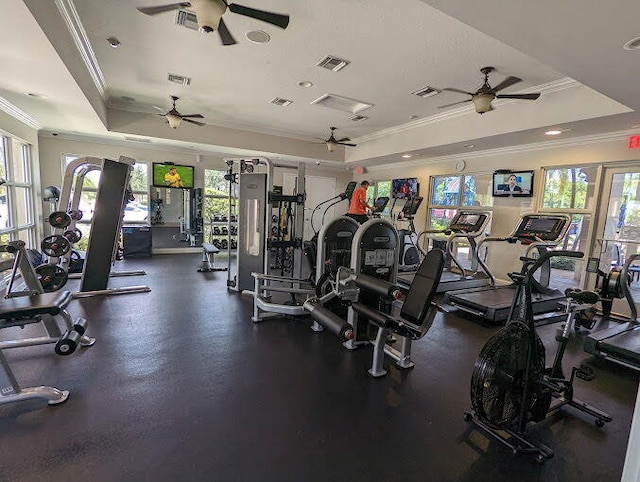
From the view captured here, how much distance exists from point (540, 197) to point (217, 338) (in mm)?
5805

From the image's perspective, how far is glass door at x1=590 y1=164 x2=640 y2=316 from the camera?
4594 mm

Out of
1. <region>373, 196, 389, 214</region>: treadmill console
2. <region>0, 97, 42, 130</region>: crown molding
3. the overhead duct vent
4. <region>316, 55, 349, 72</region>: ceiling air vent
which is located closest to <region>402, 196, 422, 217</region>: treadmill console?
<region>373, 196, 389, 214</region>: treadmill console

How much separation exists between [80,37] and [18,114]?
3.05m

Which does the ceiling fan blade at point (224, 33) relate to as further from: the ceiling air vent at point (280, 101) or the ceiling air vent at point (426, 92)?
the ceiling air vent at point (426, 92)

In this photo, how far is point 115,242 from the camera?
4.60m

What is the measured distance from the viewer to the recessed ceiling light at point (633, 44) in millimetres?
2256

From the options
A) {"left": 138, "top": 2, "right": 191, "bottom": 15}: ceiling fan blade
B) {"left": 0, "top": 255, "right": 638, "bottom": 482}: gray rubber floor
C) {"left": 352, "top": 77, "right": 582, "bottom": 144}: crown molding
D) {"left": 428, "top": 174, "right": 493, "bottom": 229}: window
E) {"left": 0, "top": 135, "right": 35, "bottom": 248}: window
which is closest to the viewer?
{"left": 0, "top": 255, "right": 638, "bottom": 482}: gray rubber floor

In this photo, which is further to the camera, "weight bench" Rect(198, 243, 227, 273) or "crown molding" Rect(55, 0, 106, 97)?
"weight bench" Rect(198, 243, 227, 273)

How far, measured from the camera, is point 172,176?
322 inches

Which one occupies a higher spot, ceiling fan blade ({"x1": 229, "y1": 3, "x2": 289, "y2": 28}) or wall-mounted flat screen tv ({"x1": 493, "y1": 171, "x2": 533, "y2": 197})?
ceiling fan blade ({"x1": 229, "y1": 3, "x2": 289, "y2": 28})

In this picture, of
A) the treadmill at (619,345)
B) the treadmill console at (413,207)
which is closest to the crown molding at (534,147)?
the treadmill console at (413,207)

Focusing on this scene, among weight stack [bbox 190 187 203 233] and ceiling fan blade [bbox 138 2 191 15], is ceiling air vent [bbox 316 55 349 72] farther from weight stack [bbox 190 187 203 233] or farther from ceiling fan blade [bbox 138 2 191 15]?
weight stack [bbox 190 187 203 233]

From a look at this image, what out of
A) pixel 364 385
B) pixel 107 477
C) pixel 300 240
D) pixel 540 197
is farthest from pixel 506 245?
pixel 107 477

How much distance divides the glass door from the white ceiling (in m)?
0.80
